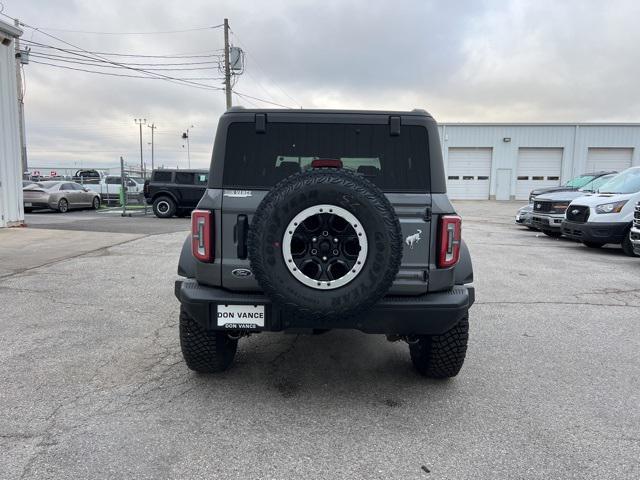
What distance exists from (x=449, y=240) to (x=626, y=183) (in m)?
9.45

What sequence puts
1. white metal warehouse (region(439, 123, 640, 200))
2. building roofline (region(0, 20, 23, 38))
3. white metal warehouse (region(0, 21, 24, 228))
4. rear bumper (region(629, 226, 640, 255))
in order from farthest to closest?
white metal warehouse (region(439, 123, 640, 200))
white metal warehouse (region(0, 21, 24, 228))
building roofline (region(0, 20, 23, 38))
rear bumper (region(629, 226, 640, 255))

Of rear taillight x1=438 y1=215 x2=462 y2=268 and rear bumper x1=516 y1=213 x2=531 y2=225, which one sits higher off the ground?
rear taillight x1=438 y1=215 x2=462 y2=268

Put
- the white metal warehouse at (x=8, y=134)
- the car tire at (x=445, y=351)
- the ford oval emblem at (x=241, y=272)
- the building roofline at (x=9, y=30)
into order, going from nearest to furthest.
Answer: the ford oval emblem at (x=241, y=272) < the car tire at (x=445, y=351) < the building roofline at (x=9, y=30) < the white metal warehouse at (x=8, y=134)

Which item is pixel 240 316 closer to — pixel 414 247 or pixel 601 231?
pixel 414 247

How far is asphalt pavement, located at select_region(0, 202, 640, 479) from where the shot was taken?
2502 mm

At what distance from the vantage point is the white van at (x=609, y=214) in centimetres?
949

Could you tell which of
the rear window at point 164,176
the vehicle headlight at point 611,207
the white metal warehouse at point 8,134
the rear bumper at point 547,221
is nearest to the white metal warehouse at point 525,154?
the rear bumper at point 547,221

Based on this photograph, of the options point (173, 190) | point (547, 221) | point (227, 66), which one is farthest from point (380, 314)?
point (227, 66)

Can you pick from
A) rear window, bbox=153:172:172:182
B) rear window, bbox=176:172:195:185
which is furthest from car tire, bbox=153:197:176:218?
rear window, bbox=176:172:195:185

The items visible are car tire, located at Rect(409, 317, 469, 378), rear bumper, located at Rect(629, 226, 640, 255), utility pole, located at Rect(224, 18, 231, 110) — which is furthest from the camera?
utility pole, located at Rect(224, 18, 231, 110)

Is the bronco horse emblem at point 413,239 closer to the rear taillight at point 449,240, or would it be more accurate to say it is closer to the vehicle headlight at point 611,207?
the rear taillight at point 449,240

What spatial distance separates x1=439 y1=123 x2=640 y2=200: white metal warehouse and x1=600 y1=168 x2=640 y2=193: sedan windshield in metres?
22.7

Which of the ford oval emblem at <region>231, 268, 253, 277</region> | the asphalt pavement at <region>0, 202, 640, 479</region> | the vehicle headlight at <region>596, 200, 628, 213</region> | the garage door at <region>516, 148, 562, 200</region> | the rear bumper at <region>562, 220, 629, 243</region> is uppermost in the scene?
the garage door at <region>516, 148, 562, 200</region>

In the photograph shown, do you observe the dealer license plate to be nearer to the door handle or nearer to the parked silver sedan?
the door handle
